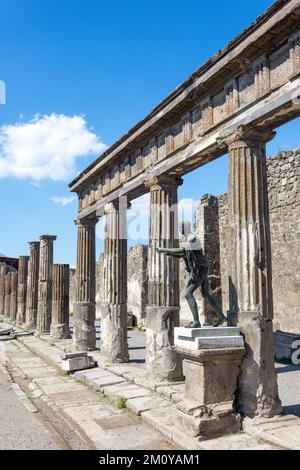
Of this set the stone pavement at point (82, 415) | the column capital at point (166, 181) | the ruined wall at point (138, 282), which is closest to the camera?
the stone pavement at point (82, 415)

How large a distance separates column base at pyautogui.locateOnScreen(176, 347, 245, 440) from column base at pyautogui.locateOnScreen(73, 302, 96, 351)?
23.5 ft

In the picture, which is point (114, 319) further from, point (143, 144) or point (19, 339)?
point (19, 339)

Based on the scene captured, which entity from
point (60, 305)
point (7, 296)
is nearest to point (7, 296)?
point (7, 296)

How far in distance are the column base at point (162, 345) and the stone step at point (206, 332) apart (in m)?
2.58

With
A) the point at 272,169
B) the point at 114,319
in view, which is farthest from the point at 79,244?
the point at 272,169

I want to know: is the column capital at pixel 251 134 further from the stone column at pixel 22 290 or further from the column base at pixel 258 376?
the stone column at pixel 22 290

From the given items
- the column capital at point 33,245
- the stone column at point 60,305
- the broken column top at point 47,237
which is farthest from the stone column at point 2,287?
the stone column at point 60,305

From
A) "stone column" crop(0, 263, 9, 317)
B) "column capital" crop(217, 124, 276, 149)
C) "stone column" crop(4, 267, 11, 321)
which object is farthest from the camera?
"stone column" crop(0, 263, 9, 317)

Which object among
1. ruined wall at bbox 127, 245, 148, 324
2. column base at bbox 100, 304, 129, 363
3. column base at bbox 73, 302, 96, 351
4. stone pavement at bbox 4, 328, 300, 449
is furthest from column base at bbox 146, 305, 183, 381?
ruined wall at bbox 127, 245, 148, 324

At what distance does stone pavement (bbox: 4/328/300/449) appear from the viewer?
5.06m

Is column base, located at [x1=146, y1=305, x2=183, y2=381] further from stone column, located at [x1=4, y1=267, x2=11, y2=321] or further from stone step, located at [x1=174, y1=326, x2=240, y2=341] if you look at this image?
stone column, located at [x1=4, y1=267, x2=11, y2=321]

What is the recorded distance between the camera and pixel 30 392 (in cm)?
872

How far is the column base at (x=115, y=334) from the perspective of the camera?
10695 mm

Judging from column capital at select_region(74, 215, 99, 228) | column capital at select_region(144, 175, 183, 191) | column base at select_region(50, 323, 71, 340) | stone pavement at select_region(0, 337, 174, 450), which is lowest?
stone pavement at select_region(0, 337, 174, 450)
